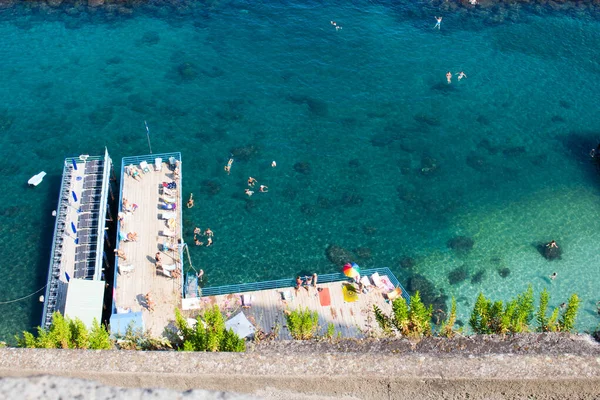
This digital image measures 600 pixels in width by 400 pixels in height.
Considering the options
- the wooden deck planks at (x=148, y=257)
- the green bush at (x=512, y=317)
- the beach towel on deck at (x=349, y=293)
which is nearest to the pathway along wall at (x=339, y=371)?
the green bush at (x=512, y=317)

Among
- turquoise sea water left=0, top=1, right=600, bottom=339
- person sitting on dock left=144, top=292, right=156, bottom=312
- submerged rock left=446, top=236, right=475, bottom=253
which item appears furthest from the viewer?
submerged rock left=446, top=236, right=475, bottom=253

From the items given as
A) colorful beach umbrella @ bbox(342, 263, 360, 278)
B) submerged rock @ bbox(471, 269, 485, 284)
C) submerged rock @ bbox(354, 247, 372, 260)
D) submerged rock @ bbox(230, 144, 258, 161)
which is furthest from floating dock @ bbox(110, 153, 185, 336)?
submerged rock @ bbox(471, 269, 485, 284)

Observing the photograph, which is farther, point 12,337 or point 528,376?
point 12,337

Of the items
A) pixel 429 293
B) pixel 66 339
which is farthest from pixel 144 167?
pixel 429 293

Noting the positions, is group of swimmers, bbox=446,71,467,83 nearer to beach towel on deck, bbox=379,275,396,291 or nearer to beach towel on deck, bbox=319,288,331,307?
beach towel on deck, bbox=379,275,396,291

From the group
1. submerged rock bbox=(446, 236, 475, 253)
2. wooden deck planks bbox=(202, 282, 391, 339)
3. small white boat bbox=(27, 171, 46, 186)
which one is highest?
submerged rock bbox=(446, 236, 475, 253)

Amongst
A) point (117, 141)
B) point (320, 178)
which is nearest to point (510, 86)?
point (320, 178)

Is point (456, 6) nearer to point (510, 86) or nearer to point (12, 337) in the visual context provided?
point (510, 86)
